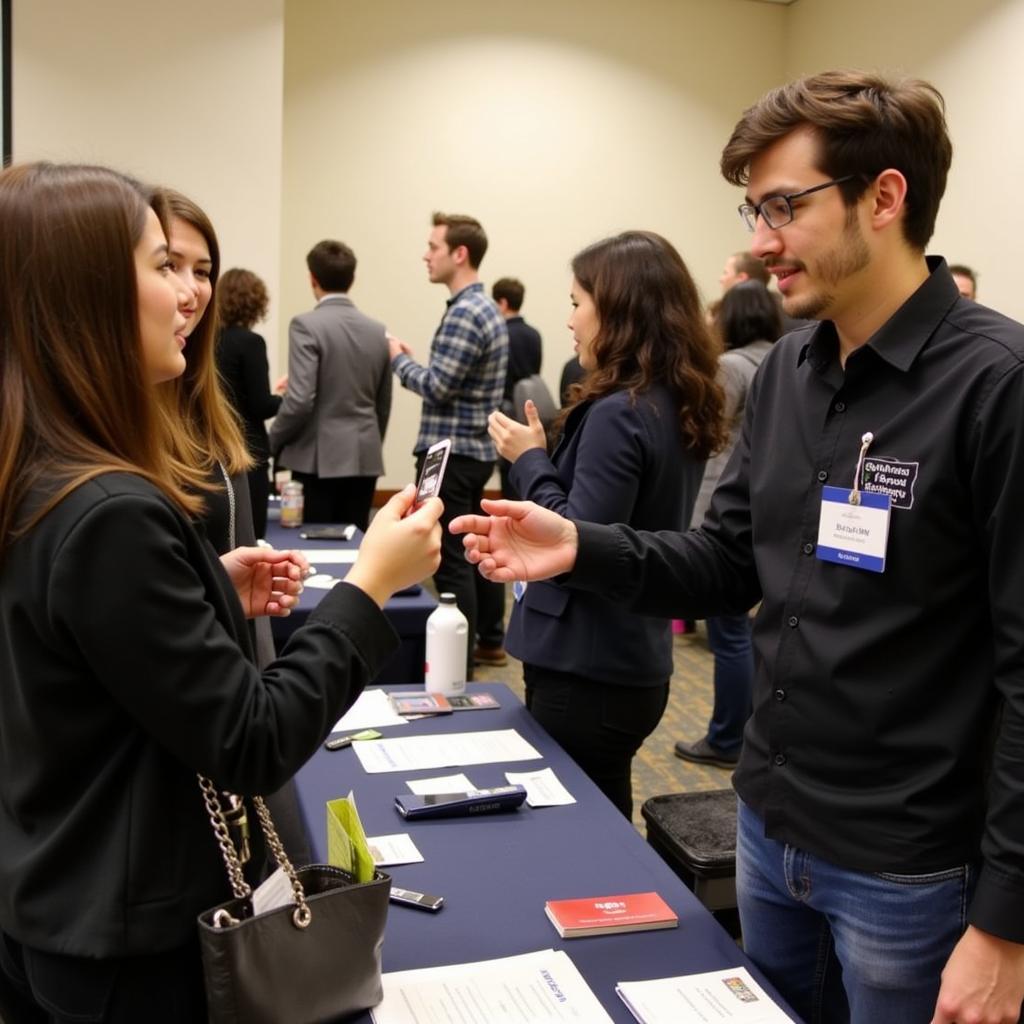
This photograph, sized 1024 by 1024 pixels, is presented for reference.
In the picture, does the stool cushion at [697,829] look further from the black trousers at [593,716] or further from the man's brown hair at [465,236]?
the man's brown hair at [465,236]

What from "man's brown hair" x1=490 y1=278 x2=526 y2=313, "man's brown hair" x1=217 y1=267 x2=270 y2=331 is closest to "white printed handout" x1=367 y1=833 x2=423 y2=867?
"man's brown hair" x1=217 y1=267 x2=270 y2=331

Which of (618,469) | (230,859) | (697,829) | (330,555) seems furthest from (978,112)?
(230,859)

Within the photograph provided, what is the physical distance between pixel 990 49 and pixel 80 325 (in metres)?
→ 5.99

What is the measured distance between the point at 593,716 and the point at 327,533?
1873 mm

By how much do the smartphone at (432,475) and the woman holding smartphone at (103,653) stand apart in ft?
1.08

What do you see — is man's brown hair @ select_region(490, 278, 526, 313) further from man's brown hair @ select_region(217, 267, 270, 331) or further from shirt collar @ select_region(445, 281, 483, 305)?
man's brown hair @ select_region(217, 267, 270, 331)

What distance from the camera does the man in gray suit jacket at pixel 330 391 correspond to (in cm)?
431

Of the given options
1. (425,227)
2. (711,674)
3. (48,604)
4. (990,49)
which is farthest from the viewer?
(425,227)

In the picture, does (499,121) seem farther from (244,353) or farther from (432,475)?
(432,475)

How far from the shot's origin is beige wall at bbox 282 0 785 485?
6.85 metres

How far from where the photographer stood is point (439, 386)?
419cm

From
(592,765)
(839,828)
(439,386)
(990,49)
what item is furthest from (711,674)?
(990,49)

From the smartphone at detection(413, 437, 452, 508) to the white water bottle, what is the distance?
0.78m

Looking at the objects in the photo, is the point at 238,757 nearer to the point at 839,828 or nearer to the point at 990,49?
the point at 839,828
